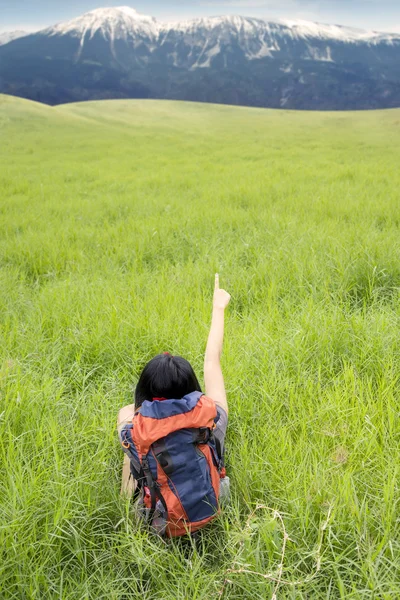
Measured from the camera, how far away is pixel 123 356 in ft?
9.98

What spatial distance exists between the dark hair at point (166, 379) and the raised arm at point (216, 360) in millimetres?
369

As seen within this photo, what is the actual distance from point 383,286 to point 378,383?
1593 mm

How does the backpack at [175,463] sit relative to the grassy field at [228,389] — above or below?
above

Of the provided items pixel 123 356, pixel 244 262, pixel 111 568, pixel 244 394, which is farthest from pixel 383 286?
pixel 111 568

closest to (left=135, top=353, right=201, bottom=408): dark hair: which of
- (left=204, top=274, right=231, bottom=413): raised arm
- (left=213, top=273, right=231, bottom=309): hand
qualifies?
(left=204, top=274, right=231, bottom=413): raised arm

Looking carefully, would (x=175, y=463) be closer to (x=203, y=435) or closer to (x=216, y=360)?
(x=203, y=435)

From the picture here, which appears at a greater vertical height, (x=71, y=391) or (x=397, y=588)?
(x=397, y=588)

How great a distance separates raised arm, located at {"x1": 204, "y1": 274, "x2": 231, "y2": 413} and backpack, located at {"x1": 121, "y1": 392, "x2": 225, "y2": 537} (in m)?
0.45

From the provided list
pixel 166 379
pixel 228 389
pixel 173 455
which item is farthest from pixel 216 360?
pixel 173 455

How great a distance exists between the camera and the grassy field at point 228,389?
166 centimetres

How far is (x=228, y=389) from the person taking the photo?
2.56 metres

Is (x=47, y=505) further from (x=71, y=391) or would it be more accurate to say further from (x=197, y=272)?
(x=197, y=272)

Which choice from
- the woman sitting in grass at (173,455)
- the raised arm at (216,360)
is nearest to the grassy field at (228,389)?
the woman sitting in grass at (173,455)

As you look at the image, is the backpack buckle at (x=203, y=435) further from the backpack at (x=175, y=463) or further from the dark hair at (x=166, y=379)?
the dark hair at (x=166, y=379)
